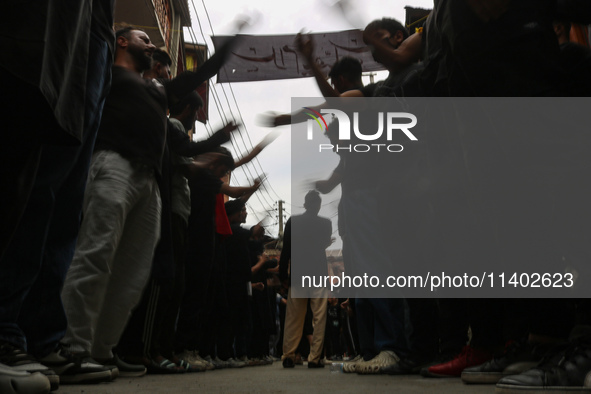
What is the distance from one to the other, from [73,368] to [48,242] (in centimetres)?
48

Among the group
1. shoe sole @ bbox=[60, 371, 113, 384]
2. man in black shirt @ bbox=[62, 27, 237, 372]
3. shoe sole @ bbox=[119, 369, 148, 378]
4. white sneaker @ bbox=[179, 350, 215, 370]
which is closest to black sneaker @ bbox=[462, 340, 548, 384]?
shoe sole @ bbox=[60, 371, 113, 384]

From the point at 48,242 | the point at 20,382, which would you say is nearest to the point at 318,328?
the point at 48,242

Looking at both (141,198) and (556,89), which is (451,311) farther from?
(141,198)

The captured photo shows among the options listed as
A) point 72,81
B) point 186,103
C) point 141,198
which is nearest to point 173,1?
point 186,103

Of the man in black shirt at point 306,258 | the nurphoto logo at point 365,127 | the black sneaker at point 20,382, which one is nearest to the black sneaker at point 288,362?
the man in black shirt at point 306,258

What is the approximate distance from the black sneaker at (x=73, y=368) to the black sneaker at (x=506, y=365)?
138 centimetres

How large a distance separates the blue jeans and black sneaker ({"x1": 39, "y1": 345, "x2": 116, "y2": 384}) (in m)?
0.14

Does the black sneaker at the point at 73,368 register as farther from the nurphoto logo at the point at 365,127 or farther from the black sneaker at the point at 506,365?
the nurphoto logo at the point at 365,127

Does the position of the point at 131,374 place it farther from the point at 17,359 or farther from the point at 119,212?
the point at 17,359

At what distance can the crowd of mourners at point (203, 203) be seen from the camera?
55.2 inches

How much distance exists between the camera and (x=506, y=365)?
1.93 meters

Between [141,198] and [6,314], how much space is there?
1.30 meters

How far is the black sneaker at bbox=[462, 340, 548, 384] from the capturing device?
1.80 metres

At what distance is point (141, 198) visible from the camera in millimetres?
2816
